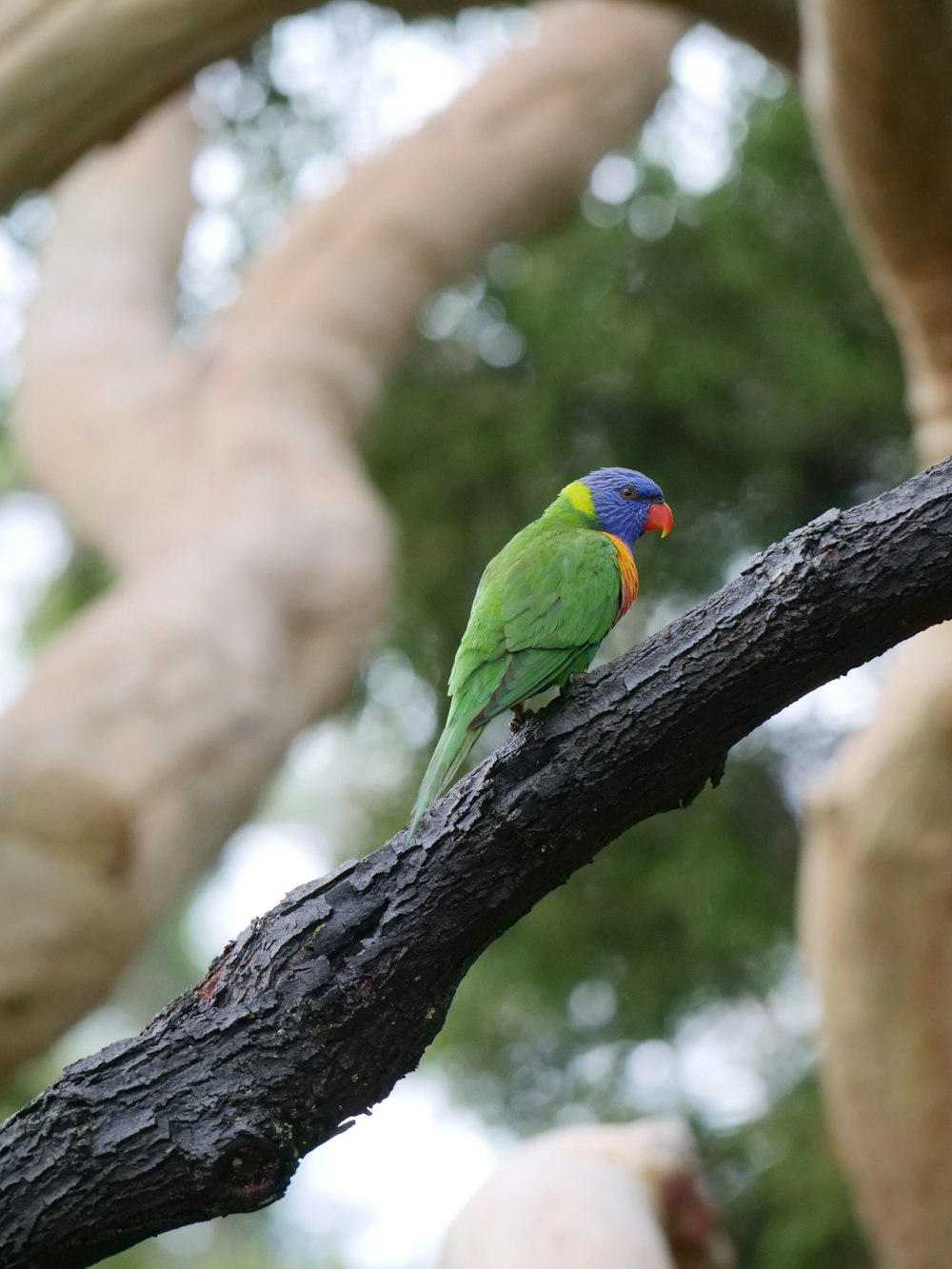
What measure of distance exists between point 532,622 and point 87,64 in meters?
2.92

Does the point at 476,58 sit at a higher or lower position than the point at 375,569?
higher

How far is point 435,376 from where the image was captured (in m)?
8.20

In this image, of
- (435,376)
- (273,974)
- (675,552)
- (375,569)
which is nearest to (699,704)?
(273,974)

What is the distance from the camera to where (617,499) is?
105 inches

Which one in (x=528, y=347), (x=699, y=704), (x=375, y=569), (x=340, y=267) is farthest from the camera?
(x=528, y=347)

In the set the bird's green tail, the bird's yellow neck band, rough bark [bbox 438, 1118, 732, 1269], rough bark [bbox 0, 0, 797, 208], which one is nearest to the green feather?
the bird's green tail

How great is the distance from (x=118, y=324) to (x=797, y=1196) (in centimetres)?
570

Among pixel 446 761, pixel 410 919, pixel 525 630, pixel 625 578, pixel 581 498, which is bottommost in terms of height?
pixel 410 919

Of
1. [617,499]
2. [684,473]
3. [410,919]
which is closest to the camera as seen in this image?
[410,919]

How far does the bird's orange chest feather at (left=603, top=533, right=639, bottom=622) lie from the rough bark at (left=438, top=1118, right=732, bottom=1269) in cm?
223

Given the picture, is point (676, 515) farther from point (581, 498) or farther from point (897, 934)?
point (581, 498)

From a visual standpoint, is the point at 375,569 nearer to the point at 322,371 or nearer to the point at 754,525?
the point at 322,371

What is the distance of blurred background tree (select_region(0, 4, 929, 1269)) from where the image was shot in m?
7.07

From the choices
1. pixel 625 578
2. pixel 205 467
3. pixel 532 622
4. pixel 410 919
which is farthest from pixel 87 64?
pixel 410 919
